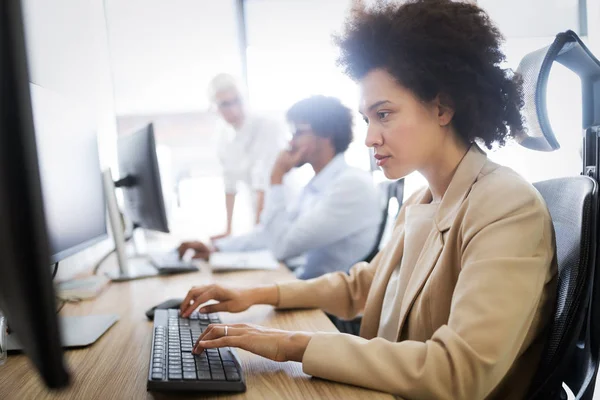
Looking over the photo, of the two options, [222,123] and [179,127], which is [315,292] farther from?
[179,127]

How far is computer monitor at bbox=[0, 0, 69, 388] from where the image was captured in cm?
32

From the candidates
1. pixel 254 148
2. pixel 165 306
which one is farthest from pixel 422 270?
pixel 254 148

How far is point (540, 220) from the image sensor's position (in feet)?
2.39

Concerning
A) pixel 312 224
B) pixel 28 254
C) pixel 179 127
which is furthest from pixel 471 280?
pixel 179 127

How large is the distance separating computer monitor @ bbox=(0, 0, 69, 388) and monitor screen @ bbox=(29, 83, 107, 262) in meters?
0.53

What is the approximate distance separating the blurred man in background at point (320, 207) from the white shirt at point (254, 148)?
57cm

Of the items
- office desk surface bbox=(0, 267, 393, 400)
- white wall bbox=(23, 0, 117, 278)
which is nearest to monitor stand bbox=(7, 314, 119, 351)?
office desk surface bbox=(0, 267, 393, 400)

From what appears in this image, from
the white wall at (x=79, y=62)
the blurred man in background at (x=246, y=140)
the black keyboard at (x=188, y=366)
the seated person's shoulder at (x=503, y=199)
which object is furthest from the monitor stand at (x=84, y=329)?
the blurred man in background at (x=246, y=140)

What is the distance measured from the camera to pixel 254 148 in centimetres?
298

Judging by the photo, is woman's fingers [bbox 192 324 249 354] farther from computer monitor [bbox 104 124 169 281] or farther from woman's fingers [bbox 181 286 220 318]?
computer monitor [bbox 104 124 169 281]

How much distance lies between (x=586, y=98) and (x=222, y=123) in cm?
259

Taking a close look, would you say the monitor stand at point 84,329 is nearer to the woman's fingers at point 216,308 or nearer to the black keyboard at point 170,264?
the woman's fingers at point 216,308

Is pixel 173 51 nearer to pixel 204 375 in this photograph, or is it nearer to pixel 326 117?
pixel 326 117

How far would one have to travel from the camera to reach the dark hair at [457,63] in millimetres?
882
